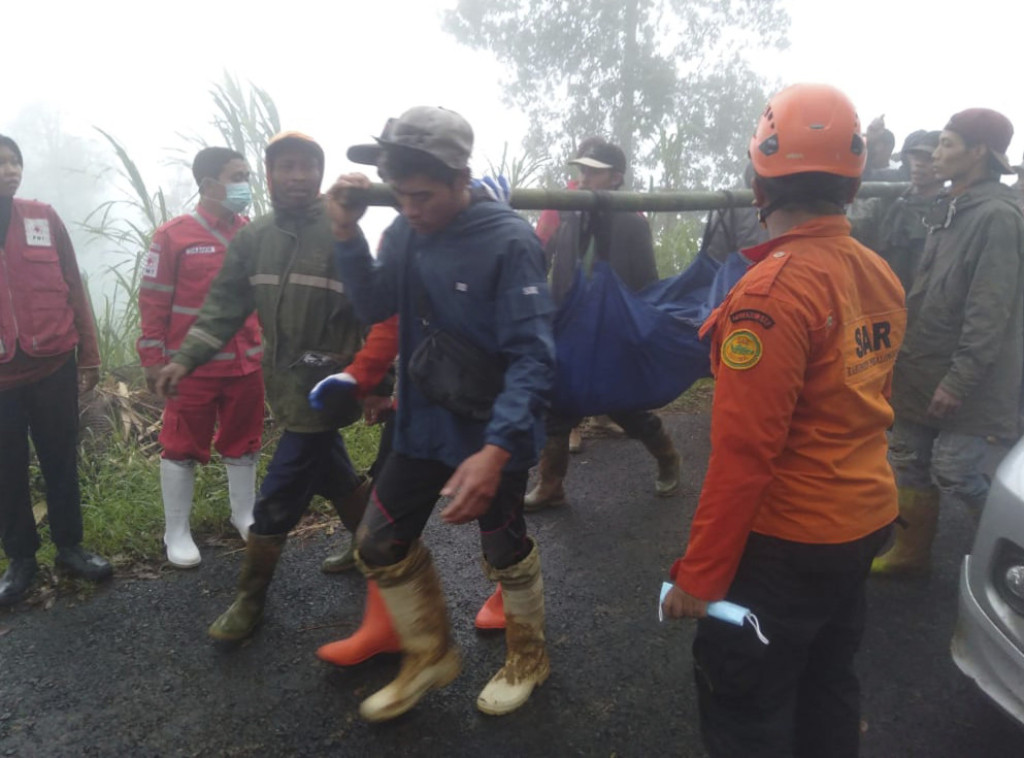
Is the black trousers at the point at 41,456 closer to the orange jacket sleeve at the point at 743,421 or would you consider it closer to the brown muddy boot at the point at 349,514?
the brown muddy boot at the point at 349,514

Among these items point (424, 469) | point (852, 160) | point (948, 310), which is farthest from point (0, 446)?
point (948, 310)

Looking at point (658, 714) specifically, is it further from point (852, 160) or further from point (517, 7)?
point (517, 7)

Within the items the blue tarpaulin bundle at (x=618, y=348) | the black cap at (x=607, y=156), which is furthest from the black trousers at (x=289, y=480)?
the black cap at (x=607, y=156)

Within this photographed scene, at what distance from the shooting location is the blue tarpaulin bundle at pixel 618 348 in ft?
8.55

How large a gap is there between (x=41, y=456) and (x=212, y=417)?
2.52 ft

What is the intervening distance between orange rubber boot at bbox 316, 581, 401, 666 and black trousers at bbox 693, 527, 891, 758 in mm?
1383

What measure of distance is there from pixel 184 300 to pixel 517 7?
65.2 ft

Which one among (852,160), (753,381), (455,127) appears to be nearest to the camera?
(753,381)

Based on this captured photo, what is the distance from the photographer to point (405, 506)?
7.80ft

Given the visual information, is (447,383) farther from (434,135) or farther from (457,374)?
(434,135)

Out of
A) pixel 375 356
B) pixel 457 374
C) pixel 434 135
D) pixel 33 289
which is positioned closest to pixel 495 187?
pixel 434 135

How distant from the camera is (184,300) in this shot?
146 inches

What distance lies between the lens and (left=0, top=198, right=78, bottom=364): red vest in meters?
3.23

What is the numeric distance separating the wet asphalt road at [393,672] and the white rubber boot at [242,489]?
203 millimetres
